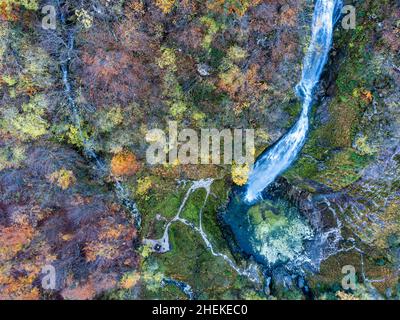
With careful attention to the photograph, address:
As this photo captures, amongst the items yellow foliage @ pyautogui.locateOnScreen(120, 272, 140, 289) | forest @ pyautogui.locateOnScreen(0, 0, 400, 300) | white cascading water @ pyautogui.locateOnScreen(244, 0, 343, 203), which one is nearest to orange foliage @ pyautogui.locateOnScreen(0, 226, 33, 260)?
forest @ pyautogui.locateOnScreen(0, 0, 400, 300)

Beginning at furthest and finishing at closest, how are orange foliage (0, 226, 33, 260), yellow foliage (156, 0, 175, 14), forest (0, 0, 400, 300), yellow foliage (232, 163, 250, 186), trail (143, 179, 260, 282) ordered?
yellow foliage (232, 163, 250, 186), trail (143, 179, 260, 282), forest (0, 0, 400, 300), orange foliage (0, 226, 33, 260), yellow foliage (156, 0, 175, 14)

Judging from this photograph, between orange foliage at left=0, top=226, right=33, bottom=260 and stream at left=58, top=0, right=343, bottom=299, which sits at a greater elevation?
stream at left=58, top=0, right=343, bottom=299

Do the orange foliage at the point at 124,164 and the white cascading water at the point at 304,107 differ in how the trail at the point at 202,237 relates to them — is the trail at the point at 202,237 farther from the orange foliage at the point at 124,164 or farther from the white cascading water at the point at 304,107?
the orange foliage at the point at 124,164

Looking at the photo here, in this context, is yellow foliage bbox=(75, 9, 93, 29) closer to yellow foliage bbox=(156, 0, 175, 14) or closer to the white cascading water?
yellow foliage bbox=(156, 0, 175, 14)

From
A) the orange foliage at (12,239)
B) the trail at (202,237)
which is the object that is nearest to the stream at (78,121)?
the trail at (202,237)

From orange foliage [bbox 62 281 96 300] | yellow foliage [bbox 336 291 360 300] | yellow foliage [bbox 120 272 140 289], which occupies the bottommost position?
yellow foliage [bbox 336 291 360 300]

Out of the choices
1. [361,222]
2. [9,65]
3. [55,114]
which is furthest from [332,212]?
[9,65]

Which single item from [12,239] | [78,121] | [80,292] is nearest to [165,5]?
[78,121]
